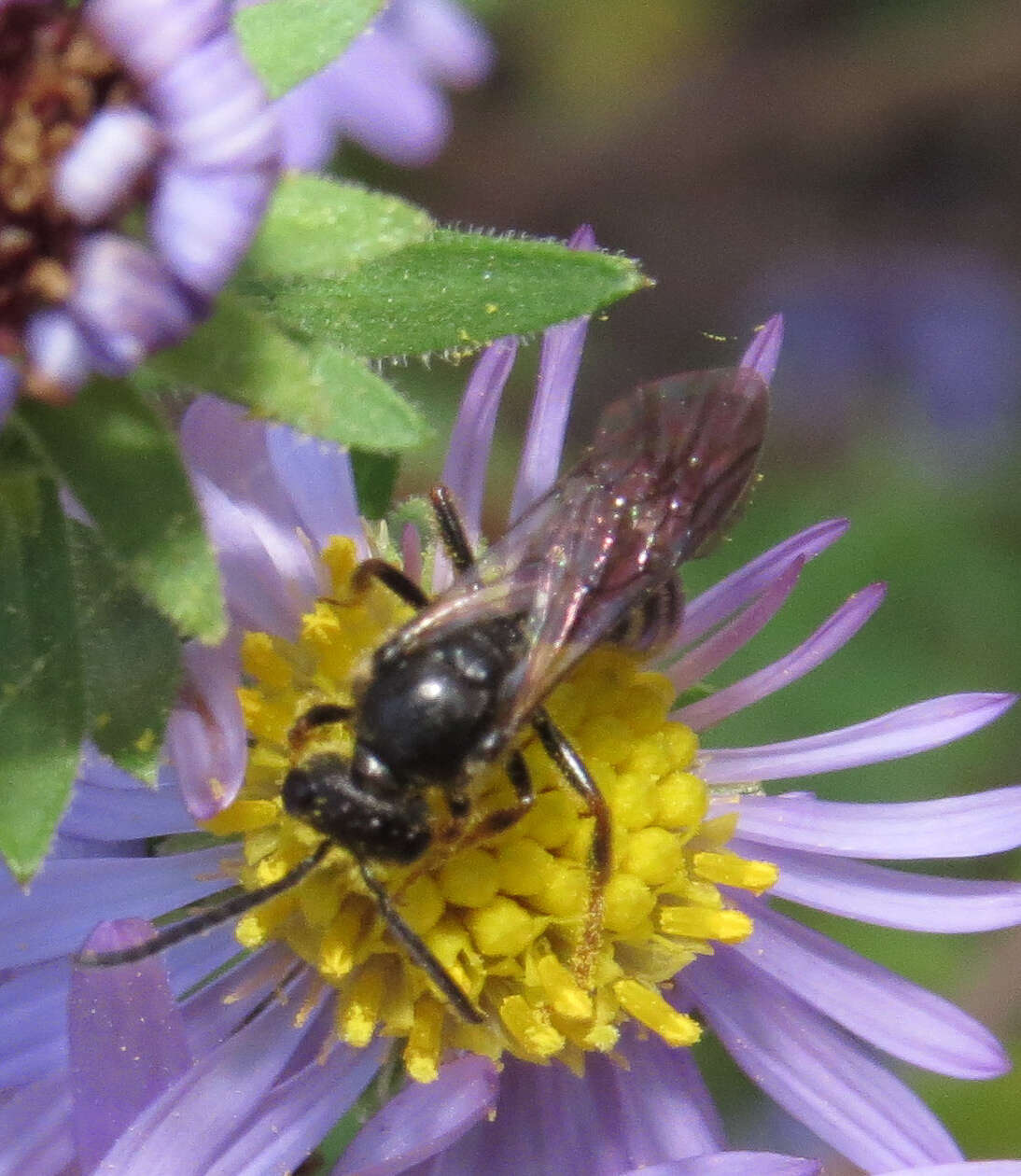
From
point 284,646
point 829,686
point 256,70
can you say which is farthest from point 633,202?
point 256,70

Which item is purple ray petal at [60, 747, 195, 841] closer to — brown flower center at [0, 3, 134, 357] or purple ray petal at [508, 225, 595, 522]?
purple ray petal at [508, 225, 595, 522]

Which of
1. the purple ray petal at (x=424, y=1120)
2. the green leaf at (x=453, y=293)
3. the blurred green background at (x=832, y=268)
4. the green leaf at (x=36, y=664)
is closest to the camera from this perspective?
the green leaf at (x=36, y=664)

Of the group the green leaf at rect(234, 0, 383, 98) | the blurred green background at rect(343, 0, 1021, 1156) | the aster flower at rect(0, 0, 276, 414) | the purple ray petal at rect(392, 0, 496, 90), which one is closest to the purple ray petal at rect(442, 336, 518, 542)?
the green leaf at rect(234, 0, 383, 98)

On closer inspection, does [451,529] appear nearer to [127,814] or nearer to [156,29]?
[127,814]

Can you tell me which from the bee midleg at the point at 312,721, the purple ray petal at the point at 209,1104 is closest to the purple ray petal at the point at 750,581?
the bee midleg at the point at 312,721

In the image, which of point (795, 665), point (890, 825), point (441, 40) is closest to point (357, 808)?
point (795, 665)

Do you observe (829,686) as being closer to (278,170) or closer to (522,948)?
(522,948)

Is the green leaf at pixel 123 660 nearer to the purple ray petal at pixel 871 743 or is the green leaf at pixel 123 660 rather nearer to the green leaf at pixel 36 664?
the green leaf at pixel 36 664
